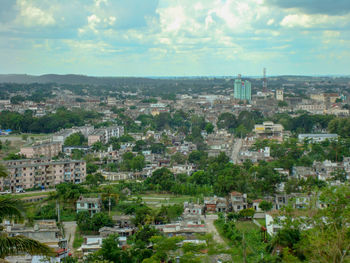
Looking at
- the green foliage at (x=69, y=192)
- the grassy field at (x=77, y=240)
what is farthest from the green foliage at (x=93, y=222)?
the green foliage at (x=69, y=192)

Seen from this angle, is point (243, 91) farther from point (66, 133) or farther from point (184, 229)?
point (184, 229)

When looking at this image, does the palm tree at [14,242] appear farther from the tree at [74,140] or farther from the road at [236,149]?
the tree at [74,140]

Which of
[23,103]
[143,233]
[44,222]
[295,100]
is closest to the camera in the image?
[143,233]

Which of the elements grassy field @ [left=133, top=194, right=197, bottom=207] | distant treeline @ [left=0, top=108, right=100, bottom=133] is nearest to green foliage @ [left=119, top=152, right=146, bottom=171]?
grassy field @ [left=133, top=194, right=197, bottom=207]

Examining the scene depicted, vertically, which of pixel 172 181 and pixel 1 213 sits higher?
pixel 1 213

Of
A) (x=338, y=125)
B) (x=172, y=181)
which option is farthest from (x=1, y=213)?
(x=338, y=125)

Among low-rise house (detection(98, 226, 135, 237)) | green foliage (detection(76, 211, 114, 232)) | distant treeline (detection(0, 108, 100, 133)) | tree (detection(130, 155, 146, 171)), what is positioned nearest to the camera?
low-rise house (detection(98, 226, 135, 237))

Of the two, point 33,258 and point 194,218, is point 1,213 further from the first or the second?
point 194,218

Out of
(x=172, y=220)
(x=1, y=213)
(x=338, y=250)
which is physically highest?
(x=1, y=213)

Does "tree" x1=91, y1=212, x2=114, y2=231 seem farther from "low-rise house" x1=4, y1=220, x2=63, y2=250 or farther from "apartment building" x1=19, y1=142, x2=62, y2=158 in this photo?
"apartment building" x1=19, y1=142, x2=62, y2=158
